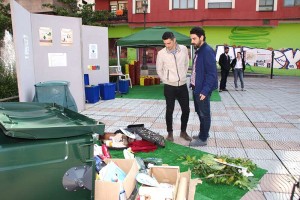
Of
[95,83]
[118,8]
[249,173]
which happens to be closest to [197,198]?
[249,173]

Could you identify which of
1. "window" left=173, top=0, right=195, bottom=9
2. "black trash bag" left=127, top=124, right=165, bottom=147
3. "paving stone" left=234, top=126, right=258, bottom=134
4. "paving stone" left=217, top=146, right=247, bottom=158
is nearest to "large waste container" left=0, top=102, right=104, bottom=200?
"black trash bag" left=127, top=124, right=165, bottom=147

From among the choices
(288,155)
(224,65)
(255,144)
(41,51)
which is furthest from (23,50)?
(224,65)

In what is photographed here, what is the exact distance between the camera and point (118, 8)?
1166 inches

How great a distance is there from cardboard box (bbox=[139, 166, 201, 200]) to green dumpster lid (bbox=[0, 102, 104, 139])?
718 millimetres

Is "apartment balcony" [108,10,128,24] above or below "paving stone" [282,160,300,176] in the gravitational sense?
above

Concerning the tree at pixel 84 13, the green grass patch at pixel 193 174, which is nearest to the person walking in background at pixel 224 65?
the green grass patch at pixel 193 174

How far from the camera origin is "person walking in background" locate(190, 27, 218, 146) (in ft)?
14.9

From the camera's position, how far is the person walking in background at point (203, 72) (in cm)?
453

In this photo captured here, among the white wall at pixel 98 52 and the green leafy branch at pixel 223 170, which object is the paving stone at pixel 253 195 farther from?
the white wall at pixel 98 52

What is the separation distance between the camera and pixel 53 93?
5.82 metres

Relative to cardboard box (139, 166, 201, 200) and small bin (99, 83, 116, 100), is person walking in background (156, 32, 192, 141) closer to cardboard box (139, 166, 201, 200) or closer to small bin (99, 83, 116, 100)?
cardboard box (139, 166, 201, 200)

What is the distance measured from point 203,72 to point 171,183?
2.15 meters

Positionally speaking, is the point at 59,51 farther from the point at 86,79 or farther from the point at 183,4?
the point at 183,4

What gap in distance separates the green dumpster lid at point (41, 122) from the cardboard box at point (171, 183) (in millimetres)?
718
